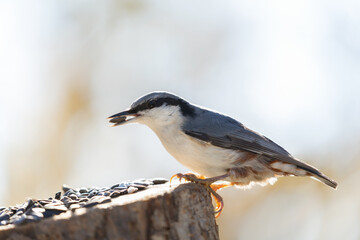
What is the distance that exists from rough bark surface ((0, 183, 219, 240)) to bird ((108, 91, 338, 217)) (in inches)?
25.7

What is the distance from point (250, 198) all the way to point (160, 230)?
117 inches

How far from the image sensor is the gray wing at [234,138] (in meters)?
4.39

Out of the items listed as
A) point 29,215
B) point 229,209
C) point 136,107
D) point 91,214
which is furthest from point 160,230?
point 229,209

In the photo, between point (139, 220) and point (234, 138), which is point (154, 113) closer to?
point (234, 138)

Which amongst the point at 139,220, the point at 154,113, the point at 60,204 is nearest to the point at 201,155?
the point at 154,113

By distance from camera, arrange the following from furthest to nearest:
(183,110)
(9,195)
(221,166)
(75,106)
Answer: (75,106) → (9,195) → (183,110) → (221,166)

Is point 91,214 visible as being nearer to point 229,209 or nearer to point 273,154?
point 273,154

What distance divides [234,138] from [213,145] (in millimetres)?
211

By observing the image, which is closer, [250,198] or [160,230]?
[160,230]

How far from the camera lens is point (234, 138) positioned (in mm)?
4465

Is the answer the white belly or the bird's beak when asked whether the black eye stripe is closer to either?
the bird's beak

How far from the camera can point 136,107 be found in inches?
179

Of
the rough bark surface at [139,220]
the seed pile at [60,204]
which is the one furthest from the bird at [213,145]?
the rough bark surface at [139,220]

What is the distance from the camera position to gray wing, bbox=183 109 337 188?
439cm
